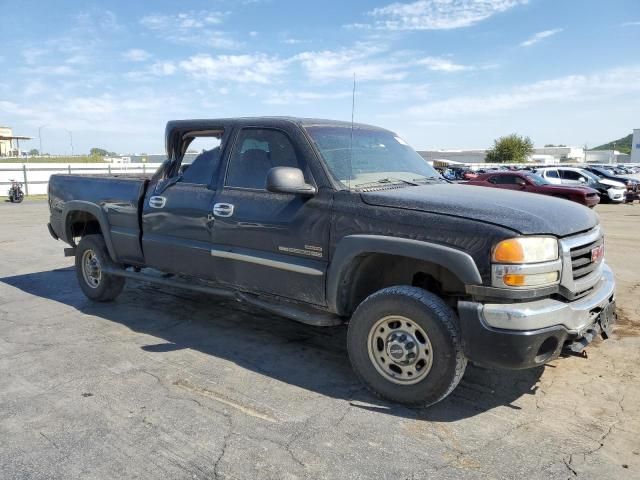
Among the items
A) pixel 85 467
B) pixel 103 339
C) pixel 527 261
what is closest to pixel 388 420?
pixel 527 261

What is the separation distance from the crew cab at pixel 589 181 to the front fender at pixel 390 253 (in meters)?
20.8

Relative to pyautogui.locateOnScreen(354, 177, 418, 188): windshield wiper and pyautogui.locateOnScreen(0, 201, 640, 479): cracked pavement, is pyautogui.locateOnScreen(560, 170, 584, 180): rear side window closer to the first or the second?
pyautogui.locateOnScreen(0, 201, 640, 479): cracked pavement

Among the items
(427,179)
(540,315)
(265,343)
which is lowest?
(265,343)

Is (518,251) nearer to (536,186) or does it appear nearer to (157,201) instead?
(157,201)

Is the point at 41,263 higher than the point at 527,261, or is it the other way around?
the point at 527,261

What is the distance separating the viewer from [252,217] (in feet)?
14.1

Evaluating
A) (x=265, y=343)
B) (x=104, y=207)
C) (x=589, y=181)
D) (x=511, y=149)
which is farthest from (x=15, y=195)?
(x=511, y=149)

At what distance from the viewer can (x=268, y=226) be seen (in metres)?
4.19

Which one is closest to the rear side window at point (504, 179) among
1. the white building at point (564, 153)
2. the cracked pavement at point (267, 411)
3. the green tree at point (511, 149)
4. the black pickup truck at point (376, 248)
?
the cracked pavement at point (267, 411)

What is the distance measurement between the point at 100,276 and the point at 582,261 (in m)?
4.97

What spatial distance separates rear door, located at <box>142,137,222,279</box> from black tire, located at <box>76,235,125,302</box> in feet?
2.97

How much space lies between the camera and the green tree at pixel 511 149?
286ft

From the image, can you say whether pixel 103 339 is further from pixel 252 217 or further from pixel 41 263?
pixel 41 263

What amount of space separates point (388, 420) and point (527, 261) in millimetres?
1309
